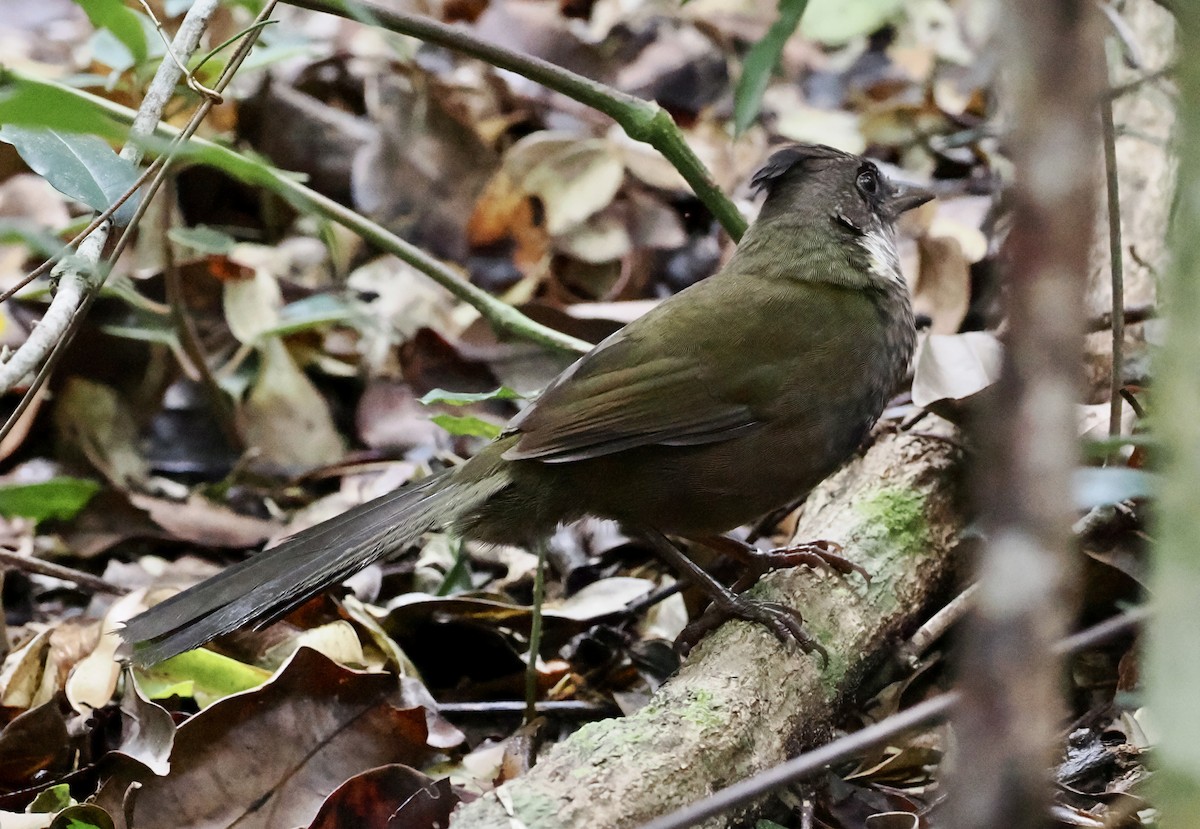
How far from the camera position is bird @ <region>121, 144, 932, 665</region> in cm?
274

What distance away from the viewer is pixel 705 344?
9.46 feet

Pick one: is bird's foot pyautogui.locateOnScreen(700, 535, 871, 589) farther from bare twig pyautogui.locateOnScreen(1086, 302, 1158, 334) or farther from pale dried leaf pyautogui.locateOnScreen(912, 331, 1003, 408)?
bare twig pyautogui.locateOnScreen(1086, 302, 1158, 334)

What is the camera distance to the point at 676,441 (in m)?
2.77

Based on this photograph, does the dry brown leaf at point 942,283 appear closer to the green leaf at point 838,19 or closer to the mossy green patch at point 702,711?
the green leaf at point 838,19

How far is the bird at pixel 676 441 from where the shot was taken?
2.74 meters

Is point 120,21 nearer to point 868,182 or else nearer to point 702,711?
point 702,711

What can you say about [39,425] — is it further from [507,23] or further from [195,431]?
[507,23]

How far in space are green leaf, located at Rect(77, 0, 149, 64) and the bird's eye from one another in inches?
75.7

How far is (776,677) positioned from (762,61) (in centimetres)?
157

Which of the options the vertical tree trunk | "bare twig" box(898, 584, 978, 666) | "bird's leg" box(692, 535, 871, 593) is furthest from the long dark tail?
the vertical tree trunk

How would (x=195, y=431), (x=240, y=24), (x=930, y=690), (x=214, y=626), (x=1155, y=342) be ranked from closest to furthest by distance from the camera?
(x=214, y=626), (x=930, y=690), (x=1155, y=342), (x=195, y=431), (x=240, y=24)

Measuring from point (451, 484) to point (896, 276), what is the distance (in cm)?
131

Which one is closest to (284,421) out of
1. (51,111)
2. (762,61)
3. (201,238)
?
(201,238)

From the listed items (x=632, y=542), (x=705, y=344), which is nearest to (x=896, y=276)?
(x=705, y=344)
